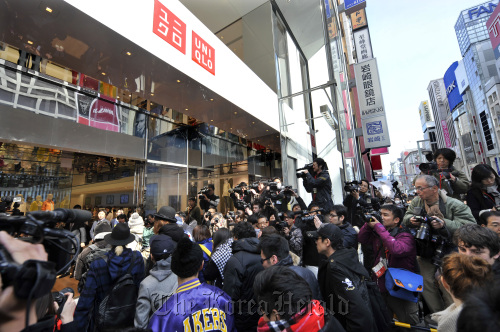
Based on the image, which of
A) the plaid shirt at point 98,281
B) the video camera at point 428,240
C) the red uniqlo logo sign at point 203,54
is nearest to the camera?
the plaid shirt at point 98,281

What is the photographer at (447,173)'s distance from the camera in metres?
3.07

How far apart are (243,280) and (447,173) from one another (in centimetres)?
282

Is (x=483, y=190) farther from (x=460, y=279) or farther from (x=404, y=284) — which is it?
(x=460, y=279)

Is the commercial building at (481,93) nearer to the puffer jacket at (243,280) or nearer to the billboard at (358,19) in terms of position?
the billboard at (358,19)

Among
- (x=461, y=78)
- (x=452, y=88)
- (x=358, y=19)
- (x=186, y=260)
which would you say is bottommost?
(x=186, y=260)

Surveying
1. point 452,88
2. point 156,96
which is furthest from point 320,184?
point 452,88

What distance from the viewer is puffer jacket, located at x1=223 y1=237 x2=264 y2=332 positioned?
2.10m

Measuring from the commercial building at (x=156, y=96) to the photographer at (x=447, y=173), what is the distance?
3.74 meters

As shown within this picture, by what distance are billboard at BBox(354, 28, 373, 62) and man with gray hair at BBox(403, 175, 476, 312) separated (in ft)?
41.0

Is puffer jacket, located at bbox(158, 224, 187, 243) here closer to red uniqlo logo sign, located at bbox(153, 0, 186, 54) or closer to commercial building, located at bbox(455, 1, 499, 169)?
red uniqlo logo sign, located at bbox(153, 0, 186, 54)

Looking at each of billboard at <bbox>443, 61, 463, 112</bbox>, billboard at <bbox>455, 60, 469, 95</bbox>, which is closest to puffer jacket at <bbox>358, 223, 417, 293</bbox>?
billboard at <bbox>455, 60, 469, 95</bbox>

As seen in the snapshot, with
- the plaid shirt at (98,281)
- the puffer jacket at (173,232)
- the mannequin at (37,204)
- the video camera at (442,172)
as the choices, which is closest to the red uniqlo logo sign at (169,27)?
the puffer jacket at (173,232)

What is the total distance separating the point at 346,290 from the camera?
184 centimetres

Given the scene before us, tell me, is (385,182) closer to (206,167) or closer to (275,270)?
(275,270)
